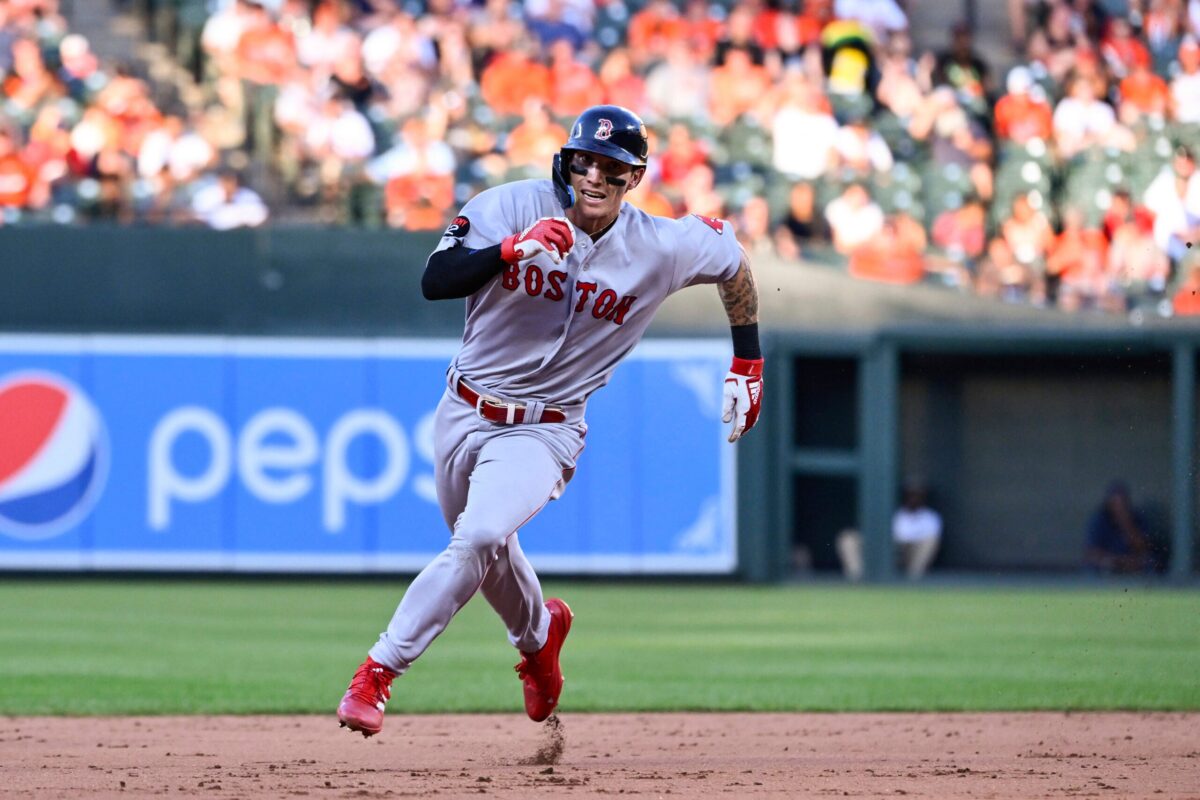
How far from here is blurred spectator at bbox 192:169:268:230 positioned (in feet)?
44.7

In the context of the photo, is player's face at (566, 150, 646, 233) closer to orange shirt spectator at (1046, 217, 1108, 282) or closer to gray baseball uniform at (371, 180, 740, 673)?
gray baseball uniform at (371, 180, 740, 673)

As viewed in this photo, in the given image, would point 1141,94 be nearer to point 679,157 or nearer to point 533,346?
point 679,157

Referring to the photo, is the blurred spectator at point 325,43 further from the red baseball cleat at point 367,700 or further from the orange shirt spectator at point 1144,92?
the red baseball cleat at point 367,700

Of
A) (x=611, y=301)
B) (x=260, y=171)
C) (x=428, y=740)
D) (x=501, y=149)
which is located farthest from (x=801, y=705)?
(x=260, y=171)

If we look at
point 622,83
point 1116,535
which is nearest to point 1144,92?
point 1116,535

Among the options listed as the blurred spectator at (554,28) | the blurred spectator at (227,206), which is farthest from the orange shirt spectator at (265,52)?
the blurred spectator at (554,28)

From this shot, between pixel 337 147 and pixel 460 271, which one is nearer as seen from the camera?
pixel 460 271

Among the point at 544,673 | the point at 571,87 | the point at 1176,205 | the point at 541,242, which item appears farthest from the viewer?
the point at 571,87

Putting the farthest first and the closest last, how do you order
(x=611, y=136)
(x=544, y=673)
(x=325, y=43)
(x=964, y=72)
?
(x=964, y=72), (x=325, y=43), (x=544, y=673), (x=611, y=136)

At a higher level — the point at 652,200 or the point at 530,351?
the point at 652,200

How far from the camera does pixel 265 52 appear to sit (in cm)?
1424

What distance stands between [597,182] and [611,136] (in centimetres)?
14

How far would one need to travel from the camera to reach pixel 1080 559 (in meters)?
14.6

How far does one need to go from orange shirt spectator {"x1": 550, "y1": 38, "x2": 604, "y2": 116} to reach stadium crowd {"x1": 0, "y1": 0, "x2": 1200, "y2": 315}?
0.02m
